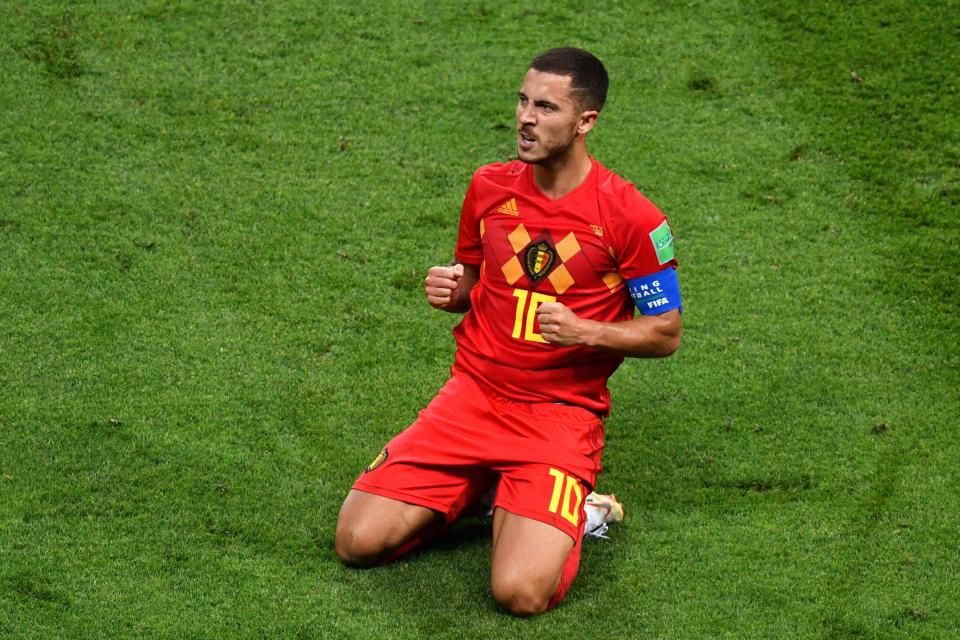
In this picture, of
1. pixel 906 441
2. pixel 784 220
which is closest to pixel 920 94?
pixel 784 220

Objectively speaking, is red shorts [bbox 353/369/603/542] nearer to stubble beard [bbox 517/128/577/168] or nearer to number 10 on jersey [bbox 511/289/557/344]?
number 10 on jersey [bbox 511/289/557/344]

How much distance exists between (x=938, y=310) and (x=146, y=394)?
362cm

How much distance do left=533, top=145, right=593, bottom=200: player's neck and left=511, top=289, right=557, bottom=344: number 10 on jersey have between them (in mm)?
366

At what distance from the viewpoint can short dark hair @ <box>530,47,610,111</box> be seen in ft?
16.8

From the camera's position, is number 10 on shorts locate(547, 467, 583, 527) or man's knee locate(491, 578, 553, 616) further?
number 10 on shorts locate(547, 467, 583, 527)

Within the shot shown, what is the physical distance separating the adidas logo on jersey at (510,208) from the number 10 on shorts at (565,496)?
3.14 ft

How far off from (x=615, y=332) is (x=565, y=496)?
0.61 metres

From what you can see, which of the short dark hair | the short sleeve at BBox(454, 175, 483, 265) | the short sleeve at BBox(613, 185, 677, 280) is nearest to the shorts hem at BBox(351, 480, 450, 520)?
the short sleeve at BBox(454, 175, 483, 265)

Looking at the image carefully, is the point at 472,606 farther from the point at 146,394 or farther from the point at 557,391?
the point at 146,394

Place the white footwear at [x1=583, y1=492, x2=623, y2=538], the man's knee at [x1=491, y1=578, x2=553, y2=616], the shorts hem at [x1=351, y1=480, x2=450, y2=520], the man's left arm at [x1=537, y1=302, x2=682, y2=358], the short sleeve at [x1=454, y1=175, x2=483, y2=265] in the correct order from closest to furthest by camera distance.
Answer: the man's knee at [x1=491, y1=578, x2=553, y2=616] → the man's left arm at [x1=537, y1=302, x2=682, y2=358] → the shorts hem at [x1=351, y1=480, x2=450, y2=520] → the white footwear at [x1=583, y1=492, x2=623, y2=538] → the short sleeve at [x1=454, y1=175, x2=483, y2=265]

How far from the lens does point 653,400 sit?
244 inches

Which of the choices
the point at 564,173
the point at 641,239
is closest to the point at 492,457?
the point at 641,239

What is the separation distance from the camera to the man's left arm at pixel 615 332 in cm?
495

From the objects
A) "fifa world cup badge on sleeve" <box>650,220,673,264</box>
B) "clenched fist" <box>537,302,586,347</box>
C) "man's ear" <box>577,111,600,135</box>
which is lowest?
"clenched fist" <box>537,302,586,347</box>
